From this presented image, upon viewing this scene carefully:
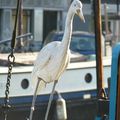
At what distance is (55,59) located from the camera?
480cm

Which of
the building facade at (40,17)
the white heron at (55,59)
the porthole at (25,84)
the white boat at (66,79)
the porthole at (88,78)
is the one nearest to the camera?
the white heron at (55,59)

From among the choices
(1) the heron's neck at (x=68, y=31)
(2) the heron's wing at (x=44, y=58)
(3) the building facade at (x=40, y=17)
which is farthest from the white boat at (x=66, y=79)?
(3) the building facade at (x=40, y=17)

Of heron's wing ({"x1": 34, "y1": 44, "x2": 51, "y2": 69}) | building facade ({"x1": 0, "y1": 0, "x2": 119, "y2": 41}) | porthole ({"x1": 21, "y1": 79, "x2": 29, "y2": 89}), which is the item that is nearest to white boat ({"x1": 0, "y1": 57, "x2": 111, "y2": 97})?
porthole ({"x1": 21, "y1": 79, "x2": 29, "y2": 89})

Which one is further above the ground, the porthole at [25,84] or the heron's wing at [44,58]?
the heron's wing at [44,58]

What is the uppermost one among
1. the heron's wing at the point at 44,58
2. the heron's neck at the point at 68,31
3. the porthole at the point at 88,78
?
the heron's neck at the point at 68,31

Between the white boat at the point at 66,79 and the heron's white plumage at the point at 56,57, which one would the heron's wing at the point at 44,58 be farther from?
the white boat at the point at 66,79

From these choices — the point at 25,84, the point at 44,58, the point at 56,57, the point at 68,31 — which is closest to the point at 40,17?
the point at 25,84

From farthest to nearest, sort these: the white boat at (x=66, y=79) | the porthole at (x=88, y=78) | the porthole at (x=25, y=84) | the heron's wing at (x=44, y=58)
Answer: the porthole at (x=88, y=78), the porthole at (x=25, y=84), the white boat at (x=66, y=79), the heron's wing at (x=44, y=58)

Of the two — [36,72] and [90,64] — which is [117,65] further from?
[90,64]

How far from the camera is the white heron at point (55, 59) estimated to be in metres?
4.64

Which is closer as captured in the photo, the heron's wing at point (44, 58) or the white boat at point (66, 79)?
the heron's wing at point (44, 58)

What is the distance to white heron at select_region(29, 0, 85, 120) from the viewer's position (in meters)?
4.64

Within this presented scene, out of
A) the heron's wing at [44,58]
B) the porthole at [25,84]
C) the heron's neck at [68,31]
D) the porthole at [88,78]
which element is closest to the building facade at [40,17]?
the porthole at [88,78]

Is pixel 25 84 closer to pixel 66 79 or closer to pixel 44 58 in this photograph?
pixel 66 79
